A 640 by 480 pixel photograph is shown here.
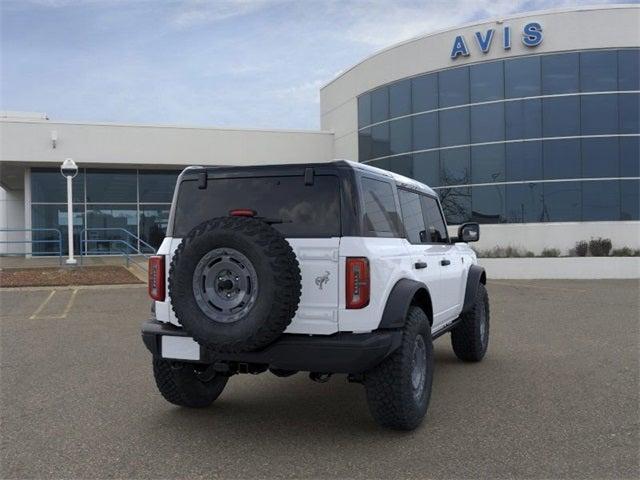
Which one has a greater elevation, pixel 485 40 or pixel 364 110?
pixel 485 40

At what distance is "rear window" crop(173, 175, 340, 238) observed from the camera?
170 inches

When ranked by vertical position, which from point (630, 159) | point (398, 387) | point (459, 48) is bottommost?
point (398, 387)

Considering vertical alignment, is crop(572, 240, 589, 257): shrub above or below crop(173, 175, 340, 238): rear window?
below

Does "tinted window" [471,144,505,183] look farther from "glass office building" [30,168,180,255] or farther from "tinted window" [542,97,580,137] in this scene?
"glass office building" [30,168,180,255]

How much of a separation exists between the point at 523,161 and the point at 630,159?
11.3 ft

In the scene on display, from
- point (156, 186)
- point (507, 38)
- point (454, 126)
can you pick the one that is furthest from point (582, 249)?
point (156, 186)

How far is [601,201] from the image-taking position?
68.6 ft

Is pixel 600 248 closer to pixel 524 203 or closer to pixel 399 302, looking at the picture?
pixel 524 203

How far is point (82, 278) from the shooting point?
1547 centimetres

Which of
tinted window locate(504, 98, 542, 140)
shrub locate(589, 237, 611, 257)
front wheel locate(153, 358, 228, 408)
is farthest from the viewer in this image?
tinted window locate(504, 98, 542, 140)

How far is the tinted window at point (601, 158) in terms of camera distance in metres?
20.9

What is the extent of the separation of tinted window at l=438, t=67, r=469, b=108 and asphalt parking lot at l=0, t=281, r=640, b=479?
16.0m

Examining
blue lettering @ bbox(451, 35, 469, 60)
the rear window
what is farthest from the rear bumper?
blue lettering @ bbox(451, 35, 469, 60)

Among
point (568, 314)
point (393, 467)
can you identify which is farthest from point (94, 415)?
point (568, 314)
